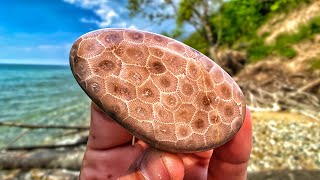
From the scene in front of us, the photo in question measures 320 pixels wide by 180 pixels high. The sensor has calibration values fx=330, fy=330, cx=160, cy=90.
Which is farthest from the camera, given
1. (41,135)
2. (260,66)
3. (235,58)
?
(235,58)

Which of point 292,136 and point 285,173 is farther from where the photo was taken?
point 292,136

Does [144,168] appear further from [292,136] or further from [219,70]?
[292,136]

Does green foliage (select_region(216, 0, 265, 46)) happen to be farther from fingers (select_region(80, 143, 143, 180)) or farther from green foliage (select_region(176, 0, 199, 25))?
fingers (select_region(80, 143, 143, 180))

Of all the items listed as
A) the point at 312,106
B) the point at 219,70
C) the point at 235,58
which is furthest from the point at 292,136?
the point at 235,58

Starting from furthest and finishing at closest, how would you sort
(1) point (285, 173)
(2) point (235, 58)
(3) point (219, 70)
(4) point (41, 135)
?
(2) point (235, 58) → (4) point (41, 135) → (1) point (285, 173) → (3) point (219, 70)

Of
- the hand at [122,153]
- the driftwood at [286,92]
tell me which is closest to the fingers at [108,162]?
the hand at [122,153]

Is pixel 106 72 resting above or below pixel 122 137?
above
